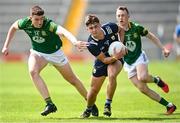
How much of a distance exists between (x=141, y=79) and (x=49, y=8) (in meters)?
43.3

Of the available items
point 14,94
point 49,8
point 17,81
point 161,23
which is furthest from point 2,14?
point 14,94

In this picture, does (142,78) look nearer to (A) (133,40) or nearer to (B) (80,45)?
(A) (133,40)

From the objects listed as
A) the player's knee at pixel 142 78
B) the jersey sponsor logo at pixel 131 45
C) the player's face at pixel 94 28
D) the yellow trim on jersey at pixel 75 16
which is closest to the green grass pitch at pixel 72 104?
the player's knee at pixel 142 78

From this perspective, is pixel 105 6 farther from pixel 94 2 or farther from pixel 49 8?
pixel 49 8

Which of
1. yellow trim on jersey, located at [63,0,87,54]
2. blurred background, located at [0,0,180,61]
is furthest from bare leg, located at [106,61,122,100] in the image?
yellow trim on jersey, located at [63,0,87,54]

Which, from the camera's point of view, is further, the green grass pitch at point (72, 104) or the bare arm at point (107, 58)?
the green grass pitch at point (72, 104)

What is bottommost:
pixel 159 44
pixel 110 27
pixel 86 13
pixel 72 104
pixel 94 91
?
pixel 86 13

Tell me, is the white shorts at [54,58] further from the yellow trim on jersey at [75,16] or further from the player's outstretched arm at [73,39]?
the yellow trim on jersey at [75,16]

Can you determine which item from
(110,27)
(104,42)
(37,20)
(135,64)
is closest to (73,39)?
(104,42)

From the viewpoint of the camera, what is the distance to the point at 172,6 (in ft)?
185

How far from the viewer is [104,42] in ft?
49.1

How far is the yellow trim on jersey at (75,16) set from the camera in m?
55.4

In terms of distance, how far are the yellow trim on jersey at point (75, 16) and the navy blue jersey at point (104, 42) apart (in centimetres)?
3928

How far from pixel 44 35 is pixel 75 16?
41006 mm
